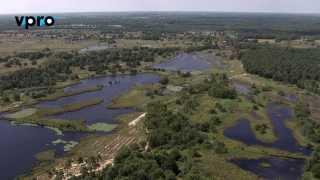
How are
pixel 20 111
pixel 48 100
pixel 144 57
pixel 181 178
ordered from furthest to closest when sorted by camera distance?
pixel 144 57
pixel 48 100
pixel 20 111
pixel 181 178

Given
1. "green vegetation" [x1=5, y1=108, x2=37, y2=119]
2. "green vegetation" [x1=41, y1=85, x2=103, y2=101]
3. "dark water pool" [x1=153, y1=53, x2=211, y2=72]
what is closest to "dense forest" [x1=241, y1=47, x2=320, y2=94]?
"dark water pool" [x1=153, y1=53, x2=211, y2=72]

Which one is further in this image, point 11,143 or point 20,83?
point 20,83

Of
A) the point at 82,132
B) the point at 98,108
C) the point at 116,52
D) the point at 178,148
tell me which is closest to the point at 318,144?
the point at 178,148

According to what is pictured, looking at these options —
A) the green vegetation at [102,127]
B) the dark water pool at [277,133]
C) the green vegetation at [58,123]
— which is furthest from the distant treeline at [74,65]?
the dark water pool at [277,133]

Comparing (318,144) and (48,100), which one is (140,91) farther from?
(318,144)

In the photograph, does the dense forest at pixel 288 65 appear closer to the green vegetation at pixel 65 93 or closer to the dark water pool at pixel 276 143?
the dark water pool at pixel 276 143

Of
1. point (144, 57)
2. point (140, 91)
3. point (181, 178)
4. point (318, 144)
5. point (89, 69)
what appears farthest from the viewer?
point (144, 57)

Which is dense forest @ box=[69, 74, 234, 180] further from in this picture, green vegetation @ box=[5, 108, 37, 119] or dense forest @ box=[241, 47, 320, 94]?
dense forest @ box=[241, 47, 320, 94]
